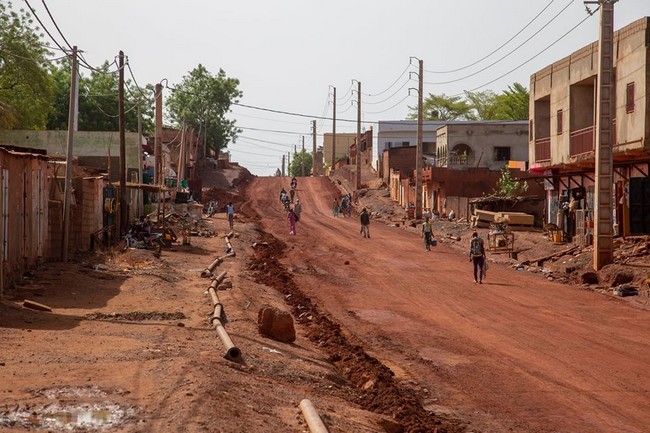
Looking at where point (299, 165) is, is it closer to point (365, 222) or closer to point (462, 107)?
point (462, 107)

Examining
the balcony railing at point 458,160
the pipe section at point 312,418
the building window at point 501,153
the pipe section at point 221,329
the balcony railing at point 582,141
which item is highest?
the building window at point 501,153

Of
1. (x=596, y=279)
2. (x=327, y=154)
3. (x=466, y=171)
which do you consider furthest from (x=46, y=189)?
(x=327, y=154)

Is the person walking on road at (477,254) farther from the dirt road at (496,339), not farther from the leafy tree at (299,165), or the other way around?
the leafy tree at (299,165)

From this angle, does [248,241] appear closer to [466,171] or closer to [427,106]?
[466,171]

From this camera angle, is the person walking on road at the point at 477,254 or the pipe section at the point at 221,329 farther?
the person walking on road at the point at 477,254

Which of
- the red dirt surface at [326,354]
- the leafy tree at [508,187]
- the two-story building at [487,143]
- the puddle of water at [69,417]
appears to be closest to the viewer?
the puddle of water at [69,417]

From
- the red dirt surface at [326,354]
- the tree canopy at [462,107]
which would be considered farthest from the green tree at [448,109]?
the red dirt surface at [326,354]

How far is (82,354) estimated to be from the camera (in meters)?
12.4

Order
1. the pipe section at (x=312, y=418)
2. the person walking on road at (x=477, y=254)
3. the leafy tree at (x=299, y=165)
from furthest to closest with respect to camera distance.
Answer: the leafy tree at (x=299, y=165) → the person walking on road at (x=477, y=254) → the pipe section at (x=312, y=418)

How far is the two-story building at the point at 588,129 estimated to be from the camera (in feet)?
99.1

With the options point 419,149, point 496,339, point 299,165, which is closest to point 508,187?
point 419,149

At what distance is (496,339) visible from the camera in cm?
1781

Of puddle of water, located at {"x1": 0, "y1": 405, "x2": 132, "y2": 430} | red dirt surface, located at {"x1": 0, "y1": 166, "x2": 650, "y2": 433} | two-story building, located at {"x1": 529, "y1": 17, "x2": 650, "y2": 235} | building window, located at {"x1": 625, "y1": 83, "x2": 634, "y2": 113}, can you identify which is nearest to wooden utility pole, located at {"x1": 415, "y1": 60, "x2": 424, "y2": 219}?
two-story building, located at {"x1": 529, "y1": 17, "x2": 650, "y2": 235}

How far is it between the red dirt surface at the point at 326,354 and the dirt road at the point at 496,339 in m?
0.05
